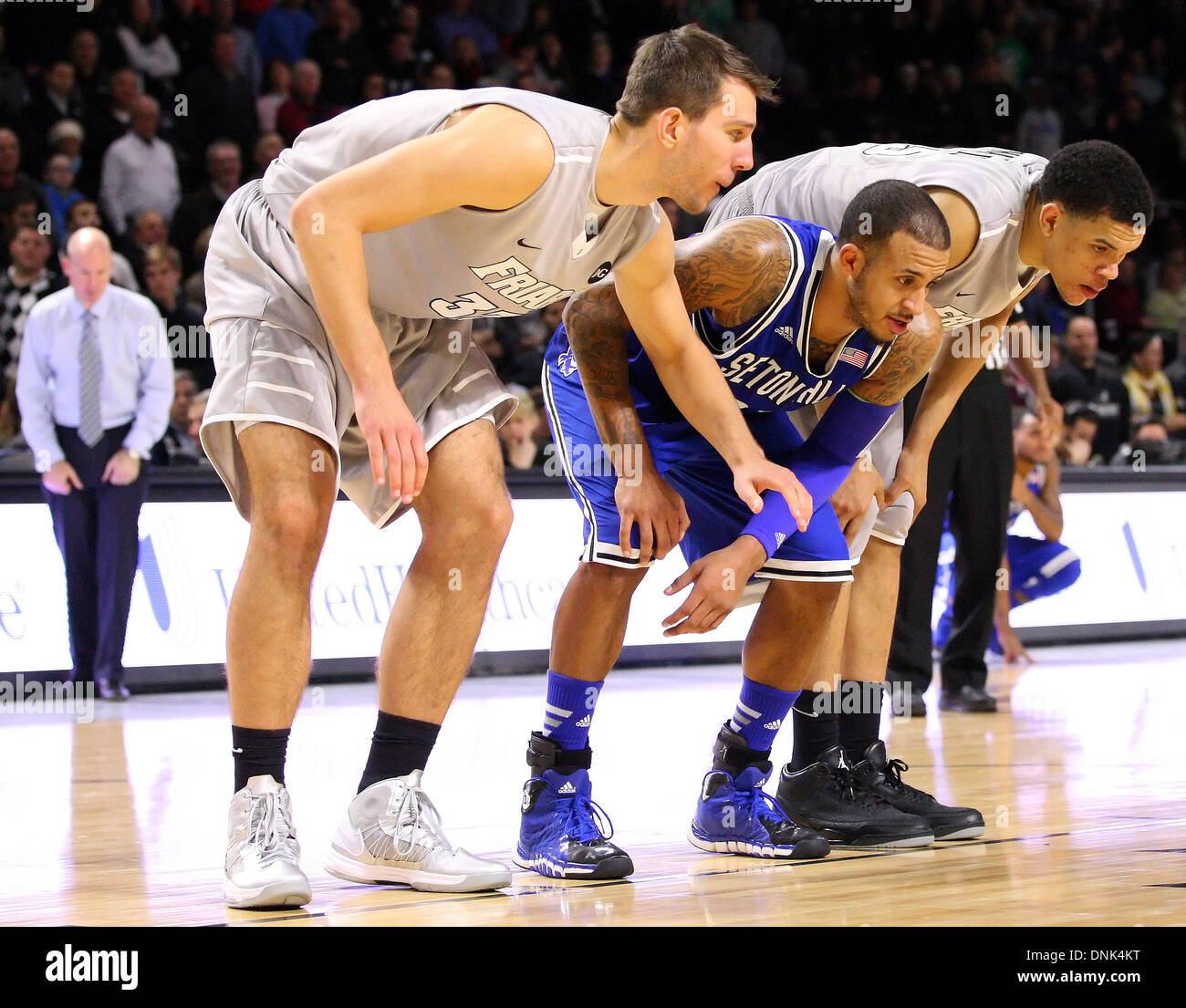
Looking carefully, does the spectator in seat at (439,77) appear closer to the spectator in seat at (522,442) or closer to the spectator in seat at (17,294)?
the spectator in seat at (522,442)

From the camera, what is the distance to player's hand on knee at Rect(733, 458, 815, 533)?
3.15m

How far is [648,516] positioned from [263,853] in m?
1.02

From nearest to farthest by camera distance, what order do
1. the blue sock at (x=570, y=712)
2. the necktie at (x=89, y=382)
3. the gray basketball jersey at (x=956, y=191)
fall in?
1. the blue sock at (x=570, y=712)
2. the gray basketball jersey at (x=956, y=191)
3. the necktie at (x=89, y=382)

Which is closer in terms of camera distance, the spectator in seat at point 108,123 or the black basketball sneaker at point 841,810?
the black basketball sneaker at point 841,810

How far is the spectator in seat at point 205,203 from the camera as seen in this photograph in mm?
8828

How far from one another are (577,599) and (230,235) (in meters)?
1.01

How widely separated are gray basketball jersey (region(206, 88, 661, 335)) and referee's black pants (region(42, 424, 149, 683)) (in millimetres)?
3718

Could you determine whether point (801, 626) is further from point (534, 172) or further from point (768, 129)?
point (768, 129)

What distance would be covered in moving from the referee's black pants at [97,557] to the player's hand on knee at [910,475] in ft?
12.3

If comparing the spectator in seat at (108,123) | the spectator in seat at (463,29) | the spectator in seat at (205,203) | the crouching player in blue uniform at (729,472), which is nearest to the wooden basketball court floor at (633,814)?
the crouching player in blue uniform at (729,472)

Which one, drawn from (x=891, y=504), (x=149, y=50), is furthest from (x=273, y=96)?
(x=891, y=504)

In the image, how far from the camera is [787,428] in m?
3.61

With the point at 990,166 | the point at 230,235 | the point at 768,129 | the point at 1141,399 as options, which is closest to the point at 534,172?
the point at 230,235

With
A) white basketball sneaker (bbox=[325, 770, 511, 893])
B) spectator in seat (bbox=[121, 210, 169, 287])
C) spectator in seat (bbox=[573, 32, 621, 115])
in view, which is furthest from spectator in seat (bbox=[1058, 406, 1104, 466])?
white basketball sneaker (bbox=[325, 770, 511, 893])
